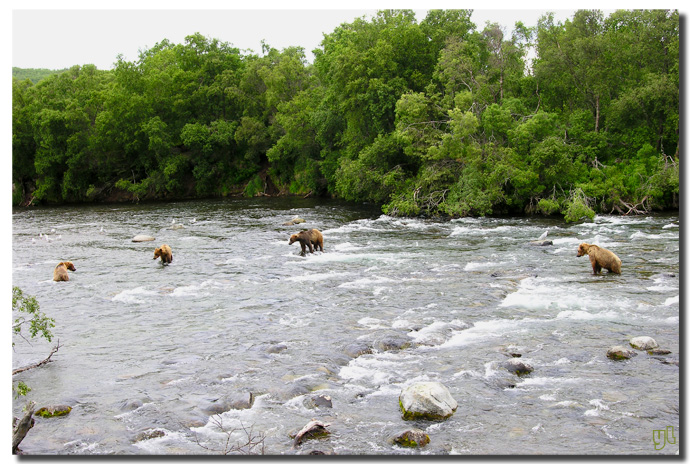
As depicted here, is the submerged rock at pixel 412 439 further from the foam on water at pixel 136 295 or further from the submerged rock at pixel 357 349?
the foam on water at pixel 136 295

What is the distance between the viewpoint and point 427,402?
29.7 feet

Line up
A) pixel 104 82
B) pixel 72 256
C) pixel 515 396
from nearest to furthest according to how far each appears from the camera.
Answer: pixel 515 396 < pixel 72 256 < pixel 104 82

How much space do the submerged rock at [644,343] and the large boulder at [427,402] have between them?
15.2 ft

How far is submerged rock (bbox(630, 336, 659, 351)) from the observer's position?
11375 millimetres

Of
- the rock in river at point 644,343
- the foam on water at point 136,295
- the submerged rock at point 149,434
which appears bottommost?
the submerged rock at point 149,434

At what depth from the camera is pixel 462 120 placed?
31562 mm

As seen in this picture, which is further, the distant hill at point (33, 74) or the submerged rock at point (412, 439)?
the distant hill at point (33, 74)

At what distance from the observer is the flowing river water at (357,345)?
8.66 metres

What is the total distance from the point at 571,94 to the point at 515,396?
33821 millimetres

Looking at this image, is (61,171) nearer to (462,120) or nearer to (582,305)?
(462,120)

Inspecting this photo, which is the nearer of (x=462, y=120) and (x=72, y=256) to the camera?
(x=72, y=256)

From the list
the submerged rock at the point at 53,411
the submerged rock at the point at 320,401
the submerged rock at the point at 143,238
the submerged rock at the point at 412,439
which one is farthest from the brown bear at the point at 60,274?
the submerged rock at the point at 412,439

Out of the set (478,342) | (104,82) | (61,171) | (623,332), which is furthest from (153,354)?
(104,82)

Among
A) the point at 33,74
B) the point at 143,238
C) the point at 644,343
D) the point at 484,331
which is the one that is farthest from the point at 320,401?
the point at 33,74
